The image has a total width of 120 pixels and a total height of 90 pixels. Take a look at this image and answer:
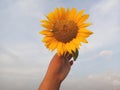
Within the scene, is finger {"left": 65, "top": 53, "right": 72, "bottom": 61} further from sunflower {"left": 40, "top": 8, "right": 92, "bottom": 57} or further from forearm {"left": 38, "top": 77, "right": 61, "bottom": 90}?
forearm {"left": 38, "top": 77, "right": 61, "bottom": 90}

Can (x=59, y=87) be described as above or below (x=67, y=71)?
below

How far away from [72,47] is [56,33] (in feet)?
0.91

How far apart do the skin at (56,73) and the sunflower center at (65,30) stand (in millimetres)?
307

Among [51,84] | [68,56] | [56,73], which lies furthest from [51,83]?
[68,56]

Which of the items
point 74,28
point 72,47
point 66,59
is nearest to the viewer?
point 72,47

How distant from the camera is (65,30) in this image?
8.90 ft

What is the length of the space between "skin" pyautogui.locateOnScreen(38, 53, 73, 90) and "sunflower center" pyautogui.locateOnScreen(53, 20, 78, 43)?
31 centimetres

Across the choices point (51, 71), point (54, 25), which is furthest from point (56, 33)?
point (51, 71)

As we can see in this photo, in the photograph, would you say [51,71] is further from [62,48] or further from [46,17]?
[46,17]

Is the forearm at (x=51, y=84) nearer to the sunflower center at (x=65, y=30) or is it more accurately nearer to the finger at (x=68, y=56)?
the finger at (x=68, y=56)

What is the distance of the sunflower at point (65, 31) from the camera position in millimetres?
2615

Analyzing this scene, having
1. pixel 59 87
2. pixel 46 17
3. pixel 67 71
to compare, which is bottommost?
pixel 59 87

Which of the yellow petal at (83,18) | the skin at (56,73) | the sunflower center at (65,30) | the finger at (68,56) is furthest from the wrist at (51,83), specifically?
the yellow petal at (83,18)

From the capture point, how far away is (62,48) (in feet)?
8.59
